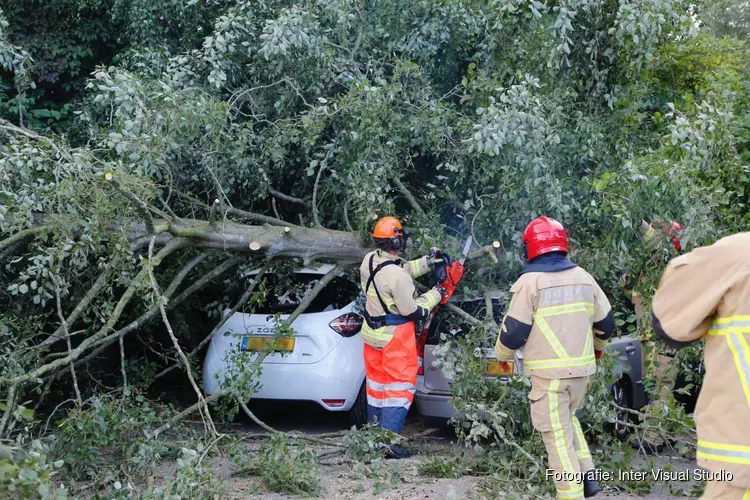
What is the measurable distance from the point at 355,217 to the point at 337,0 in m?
1.69

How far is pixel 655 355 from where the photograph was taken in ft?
19.2

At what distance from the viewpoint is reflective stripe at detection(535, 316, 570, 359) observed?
4473 mm

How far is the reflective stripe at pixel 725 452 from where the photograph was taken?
2705 millimetres

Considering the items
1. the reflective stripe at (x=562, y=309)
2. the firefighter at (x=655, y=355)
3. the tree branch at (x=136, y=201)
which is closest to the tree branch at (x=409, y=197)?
the firefighter at (x=655, y=355)

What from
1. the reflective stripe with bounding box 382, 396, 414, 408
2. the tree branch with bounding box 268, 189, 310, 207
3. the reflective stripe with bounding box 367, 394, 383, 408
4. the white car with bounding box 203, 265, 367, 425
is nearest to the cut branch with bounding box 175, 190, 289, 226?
the tree branch with bounding box 268, 189, 310, 207

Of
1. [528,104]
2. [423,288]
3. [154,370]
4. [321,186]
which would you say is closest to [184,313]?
[154,370]

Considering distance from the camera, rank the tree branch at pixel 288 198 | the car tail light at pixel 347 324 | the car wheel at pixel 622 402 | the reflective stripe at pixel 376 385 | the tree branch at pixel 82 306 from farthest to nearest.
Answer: the tree branch at pixel 288 198 → the car tail light at pixel 347 324 → the reflective stripe at pixel 376 385 → the car wheel at pixel 622 402 → the tree branch at pixel 82 306

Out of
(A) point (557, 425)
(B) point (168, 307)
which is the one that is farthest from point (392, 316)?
(A) point (557, 425)

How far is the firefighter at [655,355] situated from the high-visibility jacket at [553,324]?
4.10 ft

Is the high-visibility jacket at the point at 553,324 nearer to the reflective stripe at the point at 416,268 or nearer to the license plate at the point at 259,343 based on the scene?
the reflective stripe at the point at 416,268

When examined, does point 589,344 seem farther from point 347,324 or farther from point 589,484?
point 347,324

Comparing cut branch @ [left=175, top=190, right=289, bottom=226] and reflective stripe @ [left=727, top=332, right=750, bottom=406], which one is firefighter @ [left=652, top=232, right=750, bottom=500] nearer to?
reflective stripe @ [left=727, top=332, right=750, bottom=406]

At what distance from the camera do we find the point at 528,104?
567cm

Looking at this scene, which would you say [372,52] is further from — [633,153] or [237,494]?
[237,494]
